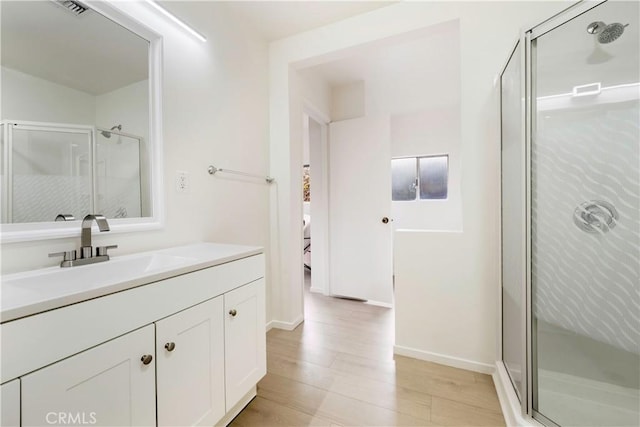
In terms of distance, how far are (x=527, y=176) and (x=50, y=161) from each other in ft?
6.69

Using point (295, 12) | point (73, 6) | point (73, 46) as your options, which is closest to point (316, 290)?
point (295, 12)

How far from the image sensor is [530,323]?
3.88 ft

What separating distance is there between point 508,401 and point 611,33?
185cm

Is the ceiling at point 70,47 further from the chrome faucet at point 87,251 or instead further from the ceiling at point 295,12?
the ceiling at point 295,12

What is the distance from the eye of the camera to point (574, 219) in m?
1.33

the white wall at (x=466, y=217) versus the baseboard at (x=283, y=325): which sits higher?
the white wall at (x=466, y=217)

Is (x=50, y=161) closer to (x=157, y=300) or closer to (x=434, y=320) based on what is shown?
(x=157, y=300)

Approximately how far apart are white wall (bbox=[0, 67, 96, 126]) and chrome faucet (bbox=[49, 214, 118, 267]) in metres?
0.42

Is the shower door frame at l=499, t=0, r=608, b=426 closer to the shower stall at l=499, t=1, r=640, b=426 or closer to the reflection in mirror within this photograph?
the shower stall at l=499, t=1, r=640, b=426

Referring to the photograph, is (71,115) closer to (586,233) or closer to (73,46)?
(73,46)

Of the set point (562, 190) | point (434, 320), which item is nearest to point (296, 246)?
point (434, 320)

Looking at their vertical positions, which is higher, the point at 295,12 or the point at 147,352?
the point at 295,12

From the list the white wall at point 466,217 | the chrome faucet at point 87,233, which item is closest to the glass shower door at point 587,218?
the white wall at point 466,217

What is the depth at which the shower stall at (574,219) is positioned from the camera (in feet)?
3.90
